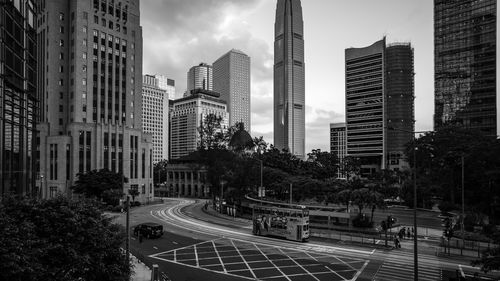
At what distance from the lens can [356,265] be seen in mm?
31984

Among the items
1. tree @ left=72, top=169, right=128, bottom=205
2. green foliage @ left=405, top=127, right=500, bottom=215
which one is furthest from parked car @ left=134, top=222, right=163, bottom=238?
green foliage @ left=405, top=127, right=500, bottom=215

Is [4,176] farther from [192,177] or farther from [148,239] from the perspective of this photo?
[192,177]

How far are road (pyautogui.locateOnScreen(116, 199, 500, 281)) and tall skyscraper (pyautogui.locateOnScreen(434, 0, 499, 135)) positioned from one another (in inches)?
4532

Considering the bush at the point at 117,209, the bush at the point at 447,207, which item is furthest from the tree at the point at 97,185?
the bush at the point at 447,207

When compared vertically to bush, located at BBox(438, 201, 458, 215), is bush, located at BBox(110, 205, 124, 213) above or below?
below

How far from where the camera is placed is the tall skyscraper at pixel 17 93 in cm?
2819

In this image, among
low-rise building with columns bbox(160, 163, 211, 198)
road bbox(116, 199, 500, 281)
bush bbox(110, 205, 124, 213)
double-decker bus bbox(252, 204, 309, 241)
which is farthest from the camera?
low-rise building with columns bbox(160, 163, 211, 198)

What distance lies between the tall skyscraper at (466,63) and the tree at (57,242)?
459 ft

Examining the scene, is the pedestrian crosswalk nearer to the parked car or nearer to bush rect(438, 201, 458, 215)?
the parked car

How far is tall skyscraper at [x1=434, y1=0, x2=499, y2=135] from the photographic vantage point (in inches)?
5443

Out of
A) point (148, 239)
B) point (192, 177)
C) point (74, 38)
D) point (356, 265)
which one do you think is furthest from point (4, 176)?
point (192, 177)

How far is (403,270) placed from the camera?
3033 cm

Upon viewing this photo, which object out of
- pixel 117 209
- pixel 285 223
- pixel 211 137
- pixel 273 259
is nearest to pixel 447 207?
pixel 285 223

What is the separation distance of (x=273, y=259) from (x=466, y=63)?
465 ft
